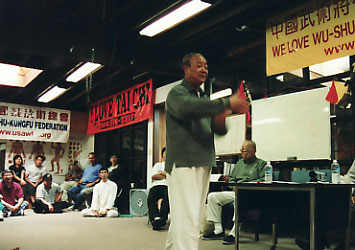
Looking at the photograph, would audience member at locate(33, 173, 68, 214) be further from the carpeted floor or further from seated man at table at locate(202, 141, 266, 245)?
seated man at table at locate(202, 141, 266, 245)

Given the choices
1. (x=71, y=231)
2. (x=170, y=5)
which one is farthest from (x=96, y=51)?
(x=71, y=231)

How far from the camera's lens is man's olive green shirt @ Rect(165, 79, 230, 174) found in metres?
1.99

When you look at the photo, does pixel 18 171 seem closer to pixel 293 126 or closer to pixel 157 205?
pixel 157 205

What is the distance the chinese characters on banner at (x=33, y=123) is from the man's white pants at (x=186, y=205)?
8.62m

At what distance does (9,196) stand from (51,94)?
3.30 meters

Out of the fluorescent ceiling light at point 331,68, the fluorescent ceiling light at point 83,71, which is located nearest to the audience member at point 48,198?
the fluorescent ceiling light at point 83,71

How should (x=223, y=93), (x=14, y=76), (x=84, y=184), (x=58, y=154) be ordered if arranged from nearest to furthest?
(x=223, y=93), (x=84, y=184), (x=14, y=76), (x=58, y=154)

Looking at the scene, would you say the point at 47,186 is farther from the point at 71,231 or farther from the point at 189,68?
the point at 189,68

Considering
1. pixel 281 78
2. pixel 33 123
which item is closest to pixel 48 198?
pixel 33 123

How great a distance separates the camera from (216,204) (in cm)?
458

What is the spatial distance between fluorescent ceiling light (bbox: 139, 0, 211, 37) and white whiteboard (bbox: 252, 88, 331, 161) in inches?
63.3

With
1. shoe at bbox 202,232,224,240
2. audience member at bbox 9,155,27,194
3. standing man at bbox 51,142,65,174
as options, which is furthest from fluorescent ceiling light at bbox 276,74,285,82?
standing man at bbox 51,142,65,174

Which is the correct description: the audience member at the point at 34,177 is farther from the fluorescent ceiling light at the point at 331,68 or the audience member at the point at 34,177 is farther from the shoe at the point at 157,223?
the fluorescent ceiling light at the point at 331,68

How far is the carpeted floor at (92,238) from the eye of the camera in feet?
13.1
